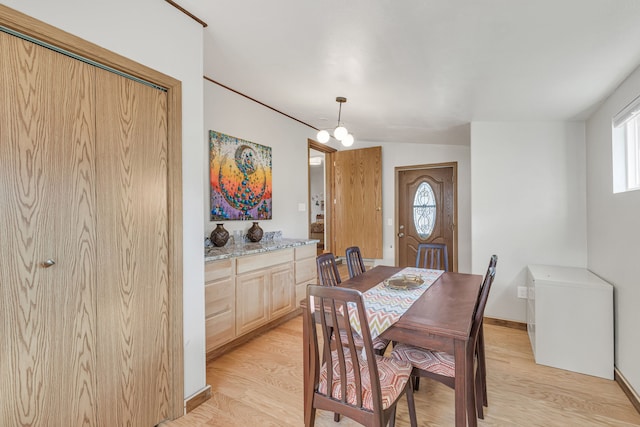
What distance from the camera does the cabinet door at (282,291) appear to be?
10.7 ft

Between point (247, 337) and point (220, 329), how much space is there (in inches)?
17.2

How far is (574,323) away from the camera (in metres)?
2.47

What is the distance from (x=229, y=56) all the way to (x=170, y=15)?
643mm

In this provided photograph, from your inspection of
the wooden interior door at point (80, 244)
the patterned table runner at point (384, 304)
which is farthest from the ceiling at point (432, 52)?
the patterned table runner at point (384, 304)

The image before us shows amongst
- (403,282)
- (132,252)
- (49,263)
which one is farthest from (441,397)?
(49,263)

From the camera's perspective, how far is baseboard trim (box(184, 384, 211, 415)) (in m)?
1.96

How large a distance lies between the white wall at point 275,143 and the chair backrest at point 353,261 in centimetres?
132

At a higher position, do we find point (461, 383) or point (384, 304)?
point (384, 304)

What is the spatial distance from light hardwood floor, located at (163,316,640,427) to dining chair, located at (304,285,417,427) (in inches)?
19.1

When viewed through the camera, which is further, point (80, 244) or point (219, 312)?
point (219, 312)

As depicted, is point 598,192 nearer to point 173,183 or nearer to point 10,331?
point 173,183

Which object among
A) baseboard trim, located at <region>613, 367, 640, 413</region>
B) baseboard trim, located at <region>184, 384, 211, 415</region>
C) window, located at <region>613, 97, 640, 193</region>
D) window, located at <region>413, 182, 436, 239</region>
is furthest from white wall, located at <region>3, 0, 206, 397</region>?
window, located at <region>413, 182, 436, 239</region>

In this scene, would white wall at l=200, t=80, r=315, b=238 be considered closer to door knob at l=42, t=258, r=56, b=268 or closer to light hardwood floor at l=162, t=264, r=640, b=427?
light hardwood floor at l=162, t=264, r=640, b=427

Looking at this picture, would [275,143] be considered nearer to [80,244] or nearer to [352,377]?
Answer: [80,244]
